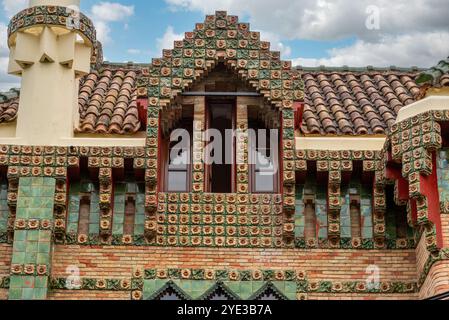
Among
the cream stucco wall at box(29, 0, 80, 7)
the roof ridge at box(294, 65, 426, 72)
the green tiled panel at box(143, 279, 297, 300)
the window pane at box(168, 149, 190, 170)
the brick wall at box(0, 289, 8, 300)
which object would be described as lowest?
the brick wall at box(0, 289, 8, 300)

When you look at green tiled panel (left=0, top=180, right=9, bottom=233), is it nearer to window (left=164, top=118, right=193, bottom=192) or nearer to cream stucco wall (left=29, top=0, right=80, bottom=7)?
window (left=164, top=118, right=193, bottom=192)

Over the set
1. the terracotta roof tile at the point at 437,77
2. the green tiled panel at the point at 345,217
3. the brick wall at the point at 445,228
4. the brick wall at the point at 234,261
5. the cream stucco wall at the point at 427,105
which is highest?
the terracotta roof tile at the point at 437,77

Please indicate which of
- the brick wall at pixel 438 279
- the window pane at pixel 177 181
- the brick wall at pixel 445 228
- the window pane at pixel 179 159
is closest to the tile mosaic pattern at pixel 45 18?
the window pane at pixel 179 159

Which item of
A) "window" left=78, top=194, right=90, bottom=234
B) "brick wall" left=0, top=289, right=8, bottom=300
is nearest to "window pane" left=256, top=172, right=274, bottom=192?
"window" left=78, top=194, right=90, bottom=234

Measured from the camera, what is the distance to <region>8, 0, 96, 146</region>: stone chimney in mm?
18641

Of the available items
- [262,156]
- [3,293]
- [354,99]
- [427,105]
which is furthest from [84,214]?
[354,99]

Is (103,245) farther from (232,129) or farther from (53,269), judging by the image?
(232,129)

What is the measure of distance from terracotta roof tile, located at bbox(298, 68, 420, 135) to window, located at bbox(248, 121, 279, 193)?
1.93ft

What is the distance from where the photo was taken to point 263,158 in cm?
1886

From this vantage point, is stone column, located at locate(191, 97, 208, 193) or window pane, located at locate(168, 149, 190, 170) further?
window pane, located at locate(168, 149, 190, 170)

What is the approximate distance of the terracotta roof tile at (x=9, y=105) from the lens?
19188 mm

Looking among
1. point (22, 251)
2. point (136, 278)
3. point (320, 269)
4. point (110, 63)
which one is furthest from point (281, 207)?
point (110, 63)

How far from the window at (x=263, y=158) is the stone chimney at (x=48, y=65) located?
280cm

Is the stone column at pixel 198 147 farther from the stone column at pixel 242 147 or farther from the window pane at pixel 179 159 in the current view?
the stone column at pixel 242 147
